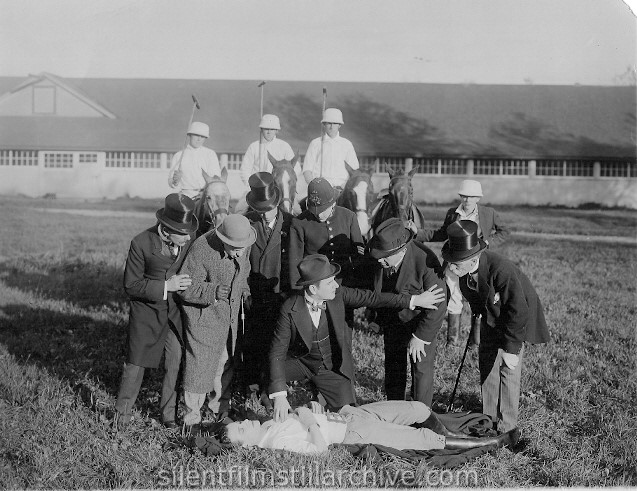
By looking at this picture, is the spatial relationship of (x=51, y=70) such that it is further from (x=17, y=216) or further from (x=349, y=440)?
(x=349, y=440)

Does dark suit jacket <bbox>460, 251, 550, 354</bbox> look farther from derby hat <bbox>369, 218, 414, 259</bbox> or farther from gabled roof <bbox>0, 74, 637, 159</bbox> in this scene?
gabled roof <bbox>0, 74, 637, 159</bbox>

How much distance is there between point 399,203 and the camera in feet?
25.4

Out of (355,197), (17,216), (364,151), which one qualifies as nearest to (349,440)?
(355,197)

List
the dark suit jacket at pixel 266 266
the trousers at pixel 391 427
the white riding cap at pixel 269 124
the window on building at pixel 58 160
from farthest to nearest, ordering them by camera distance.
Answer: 1. the window on building at pixel 58 160
2. the white riding cap at pixel 269 124
3. the dark suit jacket at pixel 266 266
4. the trousers at pixel 391 427

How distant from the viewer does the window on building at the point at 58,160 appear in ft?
105

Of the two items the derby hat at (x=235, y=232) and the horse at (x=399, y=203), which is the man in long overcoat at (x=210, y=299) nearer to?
the derby hat at (x=235, y=232)

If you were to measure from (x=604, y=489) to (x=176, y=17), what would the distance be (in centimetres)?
656

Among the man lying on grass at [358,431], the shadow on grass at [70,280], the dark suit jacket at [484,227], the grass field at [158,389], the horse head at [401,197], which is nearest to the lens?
the grass field at [158,389]

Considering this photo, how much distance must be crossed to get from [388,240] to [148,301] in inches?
83.0

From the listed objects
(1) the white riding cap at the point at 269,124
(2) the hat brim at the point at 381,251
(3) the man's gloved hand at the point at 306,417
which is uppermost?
(1) the white riding cap at the point at 269,124

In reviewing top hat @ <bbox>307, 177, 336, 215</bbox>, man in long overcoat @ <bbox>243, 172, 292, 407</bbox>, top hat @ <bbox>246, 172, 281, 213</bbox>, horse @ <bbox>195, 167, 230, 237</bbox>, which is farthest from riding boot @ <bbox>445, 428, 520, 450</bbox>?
horse @ <bbox>195, 167, 230, 237</bbox>

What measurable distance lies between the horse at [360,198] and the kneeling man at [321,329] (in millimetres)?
3024

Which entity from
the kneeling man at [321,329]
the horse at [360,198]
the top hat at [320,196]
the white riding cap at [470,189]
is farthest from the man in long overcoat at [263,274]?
the white riding cap at [470,189]

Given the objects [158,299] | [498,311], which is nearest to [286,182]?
[158,299]
